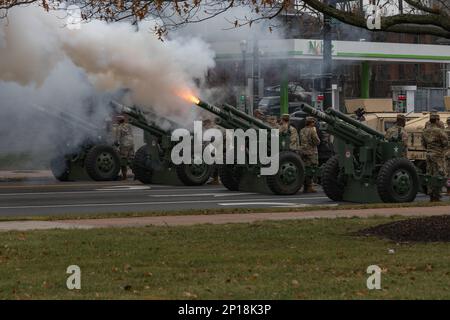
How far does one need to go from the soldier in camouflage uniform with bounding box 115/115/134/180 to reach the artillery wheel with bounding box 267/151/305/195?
536 centimetres

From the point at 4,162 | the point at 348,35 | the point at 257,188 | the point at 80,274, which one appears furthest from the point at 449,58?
the point at 80,274

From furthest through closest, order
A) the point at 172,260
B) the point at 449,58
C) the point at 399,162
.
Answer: the point at 449,58 < the point at 399,162 < the point at 172,260

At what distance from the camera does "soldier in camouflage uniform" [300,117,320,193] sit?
76.7ft

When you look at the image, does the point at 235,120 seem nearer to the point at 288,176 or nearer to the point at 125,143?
the point at 288,176

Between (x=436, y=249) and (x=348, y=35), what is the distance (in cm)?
2558

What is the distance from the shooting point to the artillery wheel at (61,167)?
2694 cm

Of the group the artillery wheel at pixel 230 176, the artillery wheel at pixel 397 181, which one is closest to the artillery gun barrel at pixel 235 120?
the artillery wheel at pixel 230 176

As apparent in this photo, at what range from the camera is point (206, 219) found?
16.5 meters

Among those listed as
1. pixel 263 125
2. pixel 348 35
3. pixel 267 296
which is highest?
pixel 348 35

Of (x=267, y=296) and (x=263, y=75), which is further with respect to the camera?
Result: (x=263, y=75)

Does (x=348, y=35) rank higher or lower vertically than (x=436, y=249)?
higher

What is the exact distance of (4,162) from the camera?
3123 cm

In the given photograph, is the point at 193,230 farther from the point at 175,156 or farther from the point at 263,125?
the point at 175,156

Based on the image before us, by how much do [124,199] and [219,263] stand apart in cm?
1055
